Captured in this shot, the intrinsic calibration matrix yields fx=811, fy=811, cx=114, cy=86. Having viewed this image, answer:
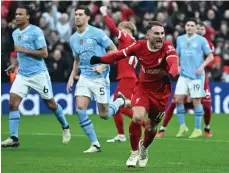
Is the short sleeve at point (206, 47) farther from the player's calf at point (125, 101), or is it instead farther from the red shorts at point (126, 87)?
the player's calf at point (125, 101)

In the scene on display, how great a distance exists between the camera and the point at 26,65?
45.5 ft

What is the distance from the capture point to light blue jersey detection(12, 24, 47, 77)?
13.7m

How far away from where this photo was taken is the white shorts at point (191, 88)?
1634 cm

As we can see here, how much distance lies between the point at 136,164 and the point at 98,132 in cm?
626

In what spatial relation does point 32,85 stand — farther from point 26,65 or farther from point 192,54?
point 192,54

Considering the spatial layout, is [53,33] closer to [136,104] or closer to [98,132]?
[98,132]

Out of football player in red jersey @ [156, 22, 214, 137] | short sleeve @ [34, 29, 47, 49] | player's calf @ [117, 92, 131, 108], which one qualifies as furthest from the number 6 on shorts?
short sleeve @ [34, 29, 47, 49]

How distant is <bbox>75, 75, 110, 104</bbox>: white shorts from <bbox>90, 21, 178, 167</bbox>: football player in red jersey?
202cm

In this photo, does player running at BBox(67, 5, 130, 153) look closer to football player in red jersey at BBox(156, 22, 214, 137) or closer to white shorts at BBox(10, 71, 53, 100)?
white shorts at BBox(10, 71, 53, 100)

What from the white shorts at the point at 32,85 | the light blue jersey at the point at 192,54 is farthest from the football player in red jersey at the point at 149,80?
the light blue jersey at the point at 192,54

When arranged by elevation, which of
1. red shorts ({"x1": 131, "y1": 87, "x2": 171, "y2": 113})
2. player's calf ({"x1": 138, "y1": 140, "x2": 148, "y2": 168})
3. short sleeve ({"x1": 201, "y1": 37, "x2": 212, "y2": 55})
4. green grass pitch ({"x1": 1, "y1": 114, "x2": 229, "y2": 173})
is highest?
short sleeve ({"x1": 201, "y1": 37, "x2": 212, "y2": 55})

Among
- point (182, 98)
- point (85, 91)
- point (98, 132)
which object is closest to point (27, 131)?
point (98, 132)

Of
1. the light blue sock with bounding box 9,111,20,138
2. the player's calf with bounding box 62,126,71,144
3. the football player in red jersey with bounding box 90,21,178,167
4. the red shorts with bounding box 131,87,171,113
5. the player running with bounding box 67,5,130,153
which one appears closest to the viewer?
the football player in red jersey with bounding box 90,21,178,167

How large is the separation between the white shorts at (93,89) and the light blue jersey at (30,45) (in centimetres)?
89
